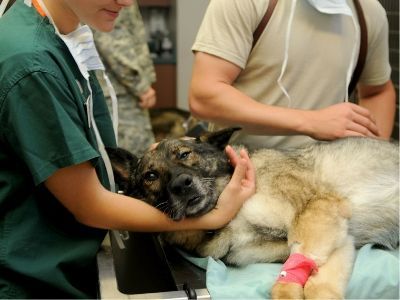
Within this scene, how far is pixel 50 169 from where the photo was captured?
960 millimetres

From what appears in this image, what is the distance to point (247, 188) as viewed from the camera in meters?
1.27

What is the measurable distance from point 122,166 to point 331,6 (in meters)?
0.80

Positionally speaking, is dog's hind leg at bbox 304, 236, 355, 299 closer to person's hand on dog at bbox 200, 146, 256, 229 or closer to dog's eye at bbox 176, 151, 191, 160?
person's hand on dog at bbox 200, 146, 256, 229

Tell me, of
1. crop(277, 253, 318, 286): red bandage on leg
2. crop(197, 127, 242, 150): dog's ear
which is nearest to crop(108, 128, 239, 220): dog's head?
crop(197, 127, 242, 150): dog's ear

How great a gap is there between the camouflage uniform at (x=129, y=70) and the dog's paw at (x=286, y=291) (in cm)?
178

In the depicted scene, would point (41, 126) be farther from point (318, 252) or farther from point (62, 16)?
point (318, 252)

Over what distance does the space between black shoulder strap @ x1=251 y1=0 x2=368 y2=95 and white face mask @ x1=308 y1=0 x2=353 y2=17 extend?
0.27ft

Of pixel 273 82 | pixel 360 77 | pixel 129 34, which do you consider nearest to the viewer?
pixel 273 82

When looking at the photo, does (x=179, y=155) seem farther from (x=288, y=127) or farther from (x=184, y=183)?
(x=288, y=127)

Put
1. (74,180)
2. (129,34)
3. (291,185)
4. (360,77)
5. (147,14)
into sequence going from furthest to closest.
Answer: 1. (147,14)
2. (129,34)
3. (360,77)
4. (291,185)
5. (74,180)

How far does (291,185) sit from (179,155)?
1.09 ft

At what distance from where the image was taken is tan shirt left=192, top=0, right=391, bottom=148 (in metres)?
1.47

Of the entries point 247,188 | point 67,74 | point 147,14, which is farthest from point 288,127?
point 147,14

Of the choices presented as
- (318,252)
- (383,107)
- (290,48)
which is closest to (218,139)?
(290,48)
